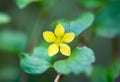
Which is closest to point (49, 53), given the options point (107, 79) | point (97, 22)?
point (107, 79)

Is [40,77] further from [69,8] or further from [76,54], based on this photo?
[76,54]

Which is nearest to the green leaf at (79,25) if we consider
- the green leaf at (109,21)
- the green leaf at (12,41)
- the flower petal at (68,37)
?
the flower petal at (68,37)

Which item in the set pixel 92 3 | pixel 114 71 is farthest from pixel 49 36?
pixel 92 3

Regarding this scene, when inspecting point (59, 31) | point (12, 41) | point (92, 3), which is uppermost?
point (59, 31)

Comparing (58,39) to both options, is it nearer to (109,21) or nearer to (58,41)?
(58,41)

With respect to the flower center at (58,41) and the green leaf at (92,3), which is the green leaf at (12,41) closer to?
the green leaf at (92,3)

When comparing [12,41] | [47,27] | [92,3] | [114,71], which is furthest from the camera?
[47,27]
